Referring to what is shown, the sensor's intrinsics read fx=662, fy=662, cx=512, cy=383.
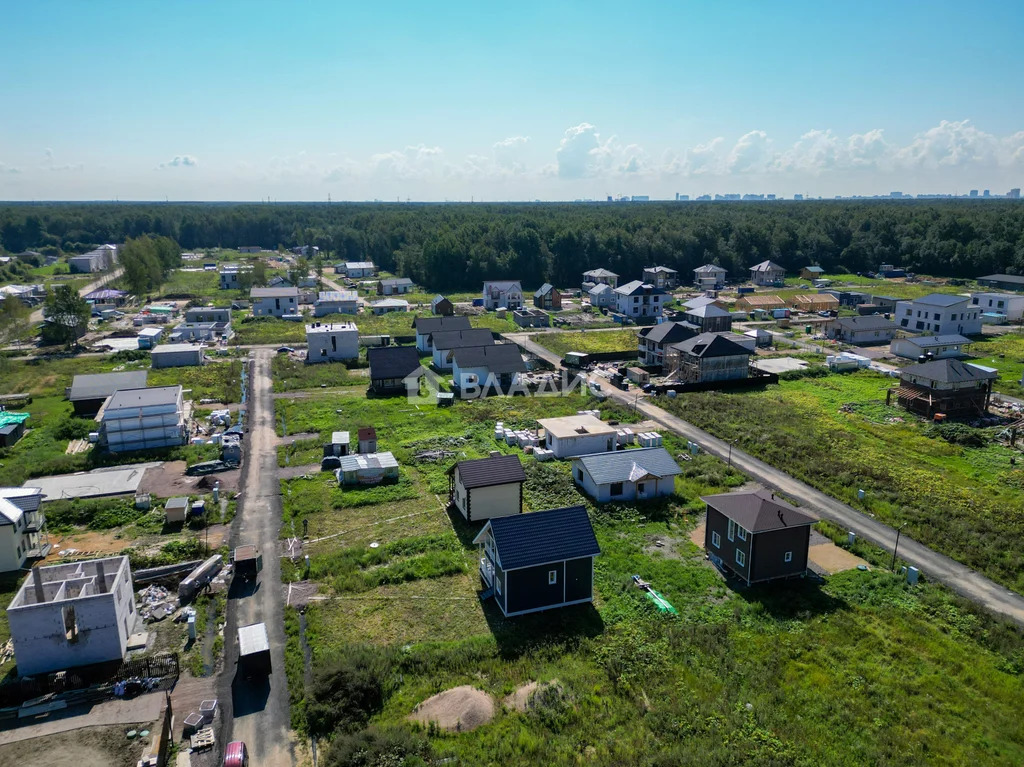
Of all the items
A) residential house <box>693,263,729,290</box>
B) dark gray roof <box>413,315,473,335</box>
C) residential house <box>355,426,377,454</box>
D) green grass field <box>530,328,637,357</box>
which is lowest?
residential house <box>355,426,377,454</box>

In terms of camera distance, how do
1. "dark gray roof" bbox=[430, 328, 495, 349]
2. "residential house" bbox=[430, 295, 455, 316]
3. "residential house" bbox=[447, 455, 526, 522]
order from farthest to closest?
1. "residential house" bbox=[430, 295, 455, 316]
2. "dark gray roof" bbox=[430, 328, 495, 349]
3. "residential house" bbox=[447, 455, 526, 522]

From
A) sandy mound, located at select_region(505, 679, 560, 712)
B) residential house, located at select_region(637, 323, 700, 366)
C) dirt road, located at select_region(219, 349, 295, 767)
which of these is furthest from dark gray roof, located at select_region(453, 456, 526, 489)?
residential house, located at select_region(637, 323, 700, 366)

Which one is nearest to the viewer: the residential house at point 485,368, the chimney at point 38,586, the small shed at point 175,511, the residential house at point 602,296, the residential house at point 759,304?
the chimney at point 38,586

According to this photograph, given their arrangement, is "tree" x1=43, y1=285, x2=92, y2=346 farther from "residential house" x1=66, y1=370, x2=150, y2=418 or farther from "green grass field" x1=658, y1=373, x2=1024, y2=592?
"green grass field" x1=658, y1=373, x2=1024, y2=592

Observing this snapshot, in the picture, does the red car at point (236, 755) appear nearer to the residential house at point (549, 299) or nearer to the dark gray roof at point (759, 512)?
the dark gray roof at point (759, 512)

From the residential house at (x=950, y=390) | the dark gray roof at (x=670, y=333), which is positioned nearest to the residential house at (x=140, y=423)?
the dark gray roof at (x=670, y=333)

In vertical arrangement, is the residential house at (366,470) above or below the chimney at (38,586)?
below
